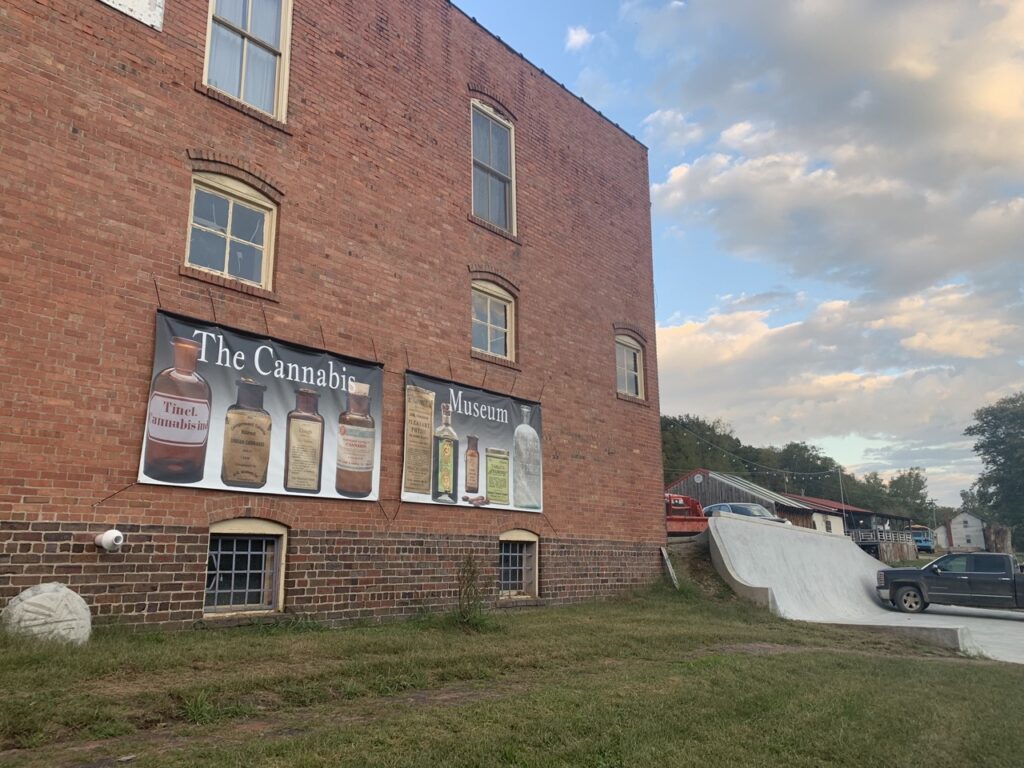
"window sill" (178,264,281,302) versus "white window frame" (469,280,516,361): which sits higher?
"white window frame" (469,280,516,361)

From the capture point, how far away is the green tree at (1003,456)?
66688 millimetres

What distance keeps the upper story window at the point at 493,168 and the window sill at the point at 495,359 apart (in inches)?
101

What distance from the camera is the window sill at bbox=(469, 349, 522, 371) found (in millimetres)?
12359

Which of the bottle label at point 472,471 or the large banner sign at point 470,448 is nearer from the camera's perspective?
the large banner sign at point 470,448

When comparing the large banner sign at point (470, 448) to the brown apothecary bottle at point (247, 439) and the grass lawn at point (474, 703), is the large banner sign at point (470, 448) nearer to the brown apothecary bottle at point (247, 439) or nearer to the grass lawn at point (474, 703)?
the brown apothecary bottle at point (247, 439)

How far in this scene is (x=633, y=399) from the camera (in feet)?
52.5

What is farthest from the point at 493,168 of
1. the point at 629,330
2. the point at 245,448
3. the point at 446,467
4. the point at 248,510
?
the point at 248,510

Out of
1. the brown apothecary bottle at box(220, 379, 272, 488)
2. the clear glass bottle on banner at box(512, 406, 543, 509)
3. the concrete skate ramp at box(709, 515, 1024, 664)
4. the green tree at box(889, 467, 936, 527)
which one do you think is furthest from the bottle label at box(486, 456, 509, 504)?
the green tree at box(889, 467, 936, 527)

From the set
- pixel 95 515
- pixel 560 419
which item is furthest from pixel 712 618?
pixel 95 515

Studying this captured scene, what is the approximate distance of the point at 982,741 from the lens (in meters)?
5.98

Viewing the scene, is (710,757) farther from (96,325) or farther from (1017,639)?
(1017,639)

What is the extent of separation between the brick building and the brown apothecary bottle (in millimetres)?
106

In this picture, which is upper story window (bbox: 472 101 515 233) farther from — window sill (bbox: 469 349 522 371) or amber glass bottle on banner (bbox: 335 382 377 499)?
amber glass bottle on banner (bbox: 335 382 377 499)

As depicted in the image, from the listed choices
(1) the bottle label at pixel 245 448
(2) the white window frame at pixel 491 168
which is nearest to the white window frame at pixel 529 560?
(1) the bottle label at pixel 245 448
